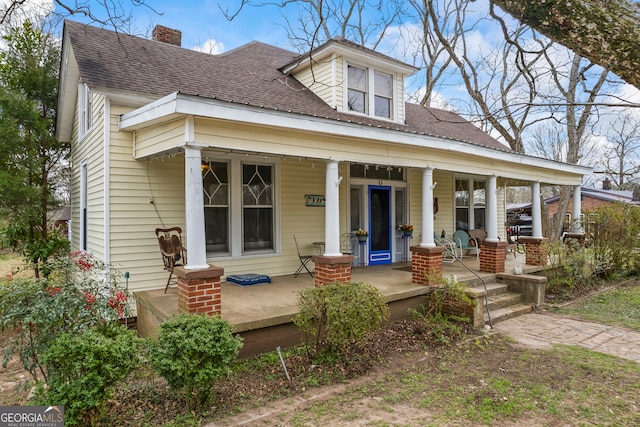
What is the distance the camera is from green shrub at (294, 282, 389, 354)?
4402 mm

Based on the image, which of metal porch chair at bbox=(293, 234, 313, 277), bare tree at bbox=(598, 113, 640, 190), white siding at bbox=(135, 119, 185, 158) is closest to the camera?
white siding at bbox=(135, 119, 185, 158)

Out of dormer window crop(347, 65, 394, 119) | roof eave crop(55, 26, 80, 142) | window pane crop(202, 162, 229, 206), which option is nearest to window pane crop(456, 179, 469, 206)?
dormer window crop(347, 65, 394, 119)

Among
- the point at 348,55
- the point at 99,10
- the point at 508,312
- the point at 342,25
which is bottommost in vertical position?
the point at 508,312

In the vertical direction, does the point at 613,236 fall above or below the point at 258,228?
below

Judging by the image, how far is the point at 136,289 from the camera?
634cm

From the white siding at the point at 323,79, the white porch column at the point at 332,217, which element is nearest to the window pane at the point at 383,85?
the white siding at the point at 323,79

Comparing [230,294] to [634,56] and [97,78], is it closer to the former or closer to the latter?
[97,78]

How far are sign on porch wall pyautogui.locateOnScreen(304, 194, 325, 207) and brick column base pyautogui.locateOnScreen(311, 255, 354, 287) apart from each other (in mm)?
2399

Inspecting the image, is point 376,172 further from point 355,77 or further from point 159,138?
point 159,138

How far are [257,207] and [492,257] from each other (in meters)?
5.29

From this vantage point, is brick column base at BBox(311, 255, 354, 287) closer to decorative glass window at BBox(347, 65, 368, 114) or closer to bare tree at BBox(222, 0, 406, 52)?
decorative glass window at BBox(347, 65, 368, 114)

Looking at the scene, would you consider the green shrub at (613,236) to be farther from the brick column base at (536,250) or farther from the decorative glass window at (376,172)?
the decorative glass window at (376,172)

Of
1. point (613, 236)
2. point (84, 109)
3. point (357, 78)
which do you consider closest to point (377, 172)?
point (357, 78)

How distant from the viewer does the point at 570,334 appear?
20.2ft
